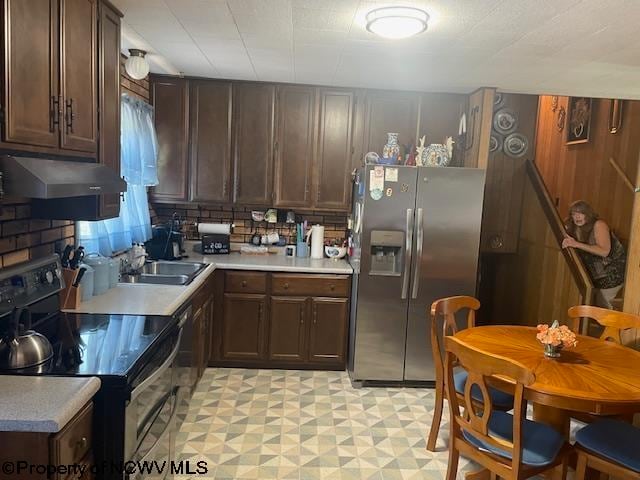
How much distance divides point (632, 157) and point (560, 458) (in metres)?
3.35

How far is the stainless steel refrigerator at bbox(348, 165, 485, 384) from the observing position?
12.1 ft

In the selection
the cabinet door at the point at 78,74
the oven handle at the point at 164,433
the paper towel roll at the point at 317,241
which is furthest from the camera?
the paper towel roll at the point at 317,241

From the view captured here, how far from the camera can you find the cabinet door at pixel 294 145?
4.19 m

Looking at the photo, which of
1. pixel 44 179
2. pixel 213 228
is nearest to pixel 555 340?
pixel 44 179

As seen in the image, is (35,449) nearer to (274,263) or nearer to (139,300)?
(139,300)

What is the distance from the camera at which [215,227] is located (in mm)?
4375

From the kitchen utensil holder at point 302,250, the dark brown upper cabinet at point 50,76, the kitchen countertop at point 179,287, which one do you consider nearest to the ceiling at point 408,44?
the dark brown upper cabinet at point 50,76

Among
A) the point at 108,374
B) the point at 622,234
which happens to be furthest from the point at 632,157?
the point at 108,374

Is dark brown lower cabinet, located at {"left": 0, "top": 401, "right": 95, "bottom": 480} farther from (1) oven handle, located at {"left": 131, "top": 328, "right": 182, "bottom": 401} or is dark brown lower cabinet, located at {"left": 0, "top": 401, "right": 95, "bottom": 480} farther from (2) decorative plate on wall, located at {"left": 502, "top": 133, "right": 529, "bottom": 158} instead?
(2) decorative plate on wall, located at {"left": 502, "top": 133, "right": 529, "bottom": 158}

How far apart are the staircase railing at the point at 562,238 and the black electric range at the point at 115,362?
128 inches

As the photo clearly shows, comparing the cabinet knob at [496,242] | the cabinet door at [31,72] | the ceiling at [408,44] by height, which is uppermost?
the ceiling at [408,44]

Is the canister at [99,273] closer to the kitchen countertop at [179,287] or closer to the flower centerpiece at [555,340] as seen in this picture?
the kitchen countertop at [179,287]

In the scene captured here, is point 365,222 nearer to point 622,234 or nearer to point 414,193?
point 414,193

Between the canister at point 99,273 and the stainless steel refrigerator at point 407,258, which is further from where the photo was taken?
the stainless steel refrigerator at point 407,258
